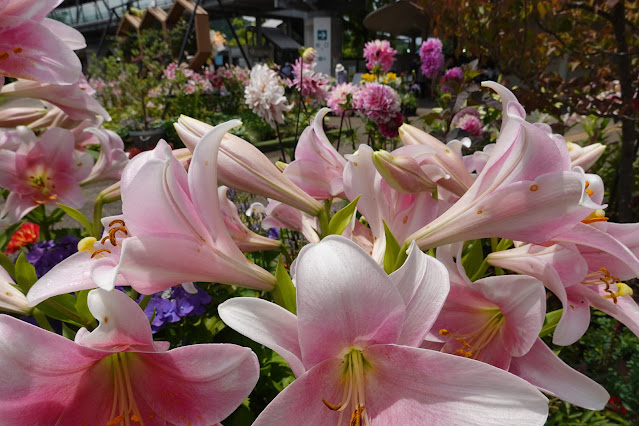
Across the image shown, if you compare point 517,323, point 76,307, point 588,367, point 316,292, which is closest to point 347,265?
point 316,292

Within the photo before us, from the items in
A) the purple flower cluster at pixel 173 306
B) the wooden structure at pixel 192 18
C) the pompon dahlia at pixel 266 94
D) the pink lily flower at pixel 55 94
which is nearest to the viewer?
the pink lily flower at pixel 55 94

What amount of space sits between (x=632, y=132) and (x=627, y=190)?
1.05 feet

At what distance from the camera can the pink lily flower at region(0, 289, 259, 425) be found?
1.41 feet

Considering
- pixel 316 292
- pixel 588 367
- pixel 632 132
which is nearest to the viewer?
pixel 316 292

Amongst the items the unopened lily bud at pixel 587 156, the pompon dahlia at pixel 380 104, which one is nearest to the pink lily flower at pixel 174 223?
the unopened lily bud at pixel 587 156

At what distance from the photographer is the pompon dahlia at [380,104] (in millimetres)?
2551

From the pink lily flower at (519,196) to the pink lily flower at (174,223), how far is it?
24 cm

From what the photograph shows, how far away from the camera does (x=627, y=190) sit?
2.50 m

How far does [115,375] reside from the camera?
0.53m

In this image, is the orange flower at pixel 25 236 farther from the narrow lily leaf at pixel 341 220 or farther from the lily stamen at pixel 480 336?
the lily stamen at pixel 480 336

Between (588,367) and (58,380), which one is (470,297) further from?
(588,367)

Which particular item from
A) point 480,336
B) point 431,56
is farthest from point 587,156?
point 431,56

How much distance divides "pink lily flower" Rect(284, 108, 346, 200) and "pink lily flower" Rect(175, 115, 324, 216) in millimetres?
56

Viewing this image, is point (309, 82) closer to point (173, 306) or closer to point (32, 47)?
point (173, 306)
